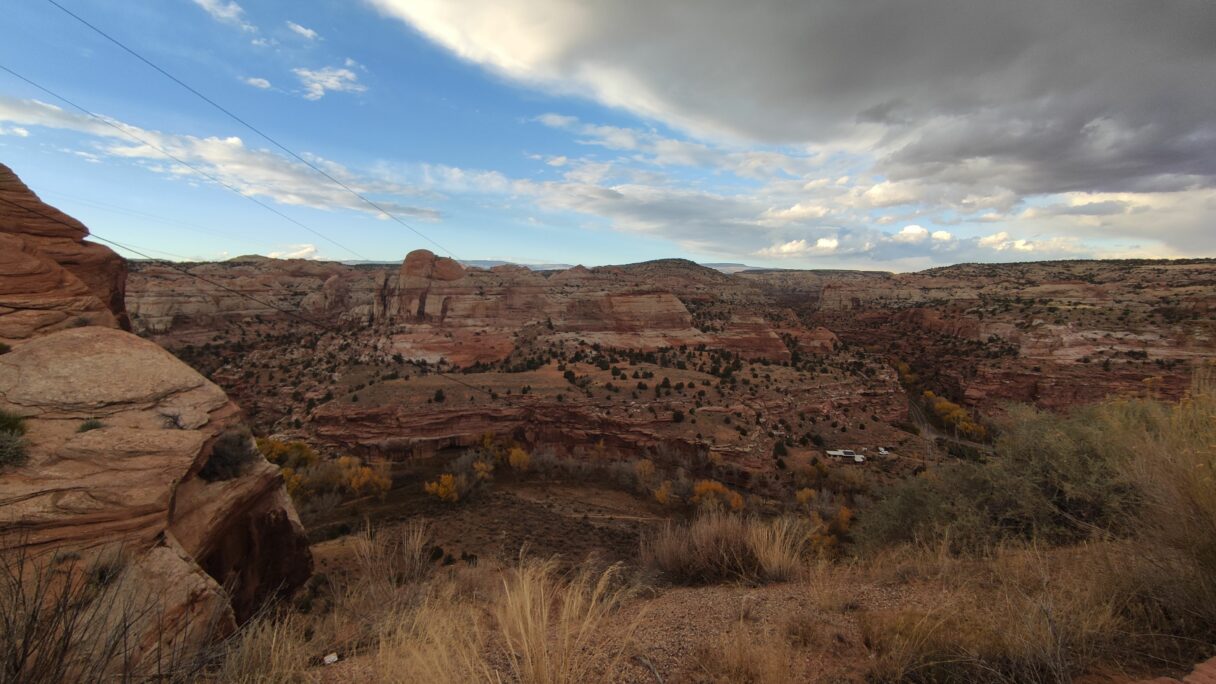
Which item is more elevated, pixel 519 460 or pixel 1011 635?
pixel 1011 635

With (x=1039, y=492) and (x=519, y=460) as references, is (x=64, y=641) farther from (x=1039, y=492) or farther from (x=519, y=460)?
(x=519, y=460)

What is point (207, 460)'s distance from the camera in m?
6.62

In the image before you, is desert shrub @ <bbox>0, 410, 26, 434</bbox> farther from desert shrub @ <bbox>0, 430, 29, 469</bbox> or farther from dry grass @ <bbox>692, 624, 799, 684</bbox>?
dry grass @ <bbox>692, 624, 799, 684</bbox>

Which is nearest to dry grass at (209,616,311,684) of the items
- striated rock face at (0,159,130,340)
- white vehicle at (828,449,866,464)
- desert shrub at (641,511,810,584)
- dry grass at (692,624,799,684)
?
dry grass at (692,624,799,684)

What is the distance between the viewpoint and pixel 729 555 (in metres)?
6.28

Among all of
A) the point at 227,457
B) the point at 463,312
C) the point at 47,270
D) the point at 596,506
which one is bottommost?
the point at 596,506

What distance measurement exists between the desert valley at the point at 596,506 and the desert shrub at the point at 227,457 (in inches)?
2.0

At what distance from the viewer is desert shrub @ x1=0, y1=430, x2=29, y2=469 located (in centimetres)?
471

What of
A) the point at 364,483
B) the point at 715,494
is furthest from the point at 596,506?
the point at 364,483

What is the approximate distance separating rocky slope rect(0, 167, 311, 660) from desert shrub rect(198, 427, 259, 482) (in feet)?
0.05

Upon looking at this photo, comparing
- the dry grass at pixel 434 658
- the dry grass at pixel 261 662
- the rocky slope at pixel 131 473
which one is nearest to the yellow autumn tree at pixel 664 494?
the rocky slope at pixel 131 473

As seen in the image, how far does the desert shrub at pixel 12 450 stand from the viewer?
4.71m

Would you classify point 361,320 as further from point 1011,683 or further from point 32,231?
point 1011,683

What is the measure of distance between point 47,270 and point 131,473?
6.83 m
